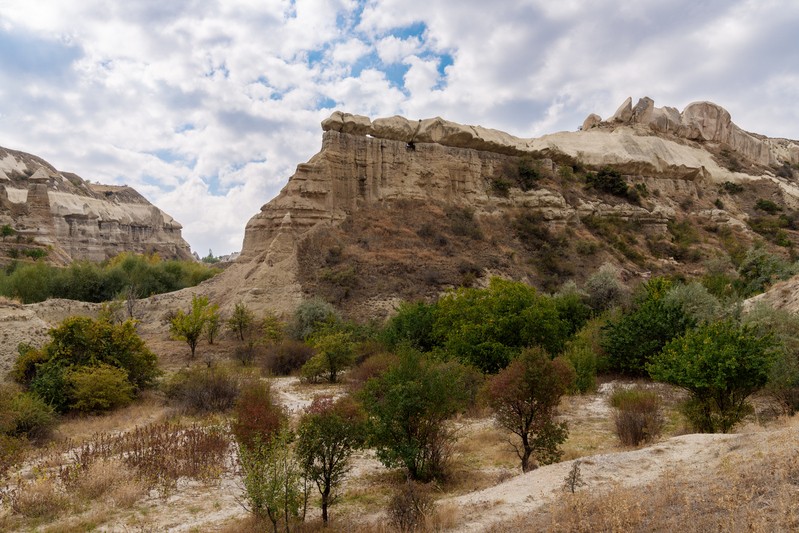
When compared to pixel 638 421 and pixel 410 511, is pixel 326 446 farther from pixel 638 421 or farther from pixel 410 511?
pixel 638 421

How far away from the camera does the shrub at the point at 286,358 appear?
56.2ft

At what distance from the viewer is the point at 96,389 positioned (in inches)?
448

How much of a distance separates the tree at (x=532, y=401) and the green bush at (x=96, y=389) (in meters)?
9.15

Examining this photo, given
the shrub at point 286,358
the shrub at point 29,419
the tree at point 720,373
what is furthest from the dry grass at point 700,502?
the shrub at point 286,358

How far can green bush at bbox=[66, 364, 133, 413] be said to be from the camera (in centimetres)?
1121

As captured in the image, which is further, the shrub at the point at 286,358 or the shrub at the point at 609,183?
the shrub at the point at 609,183

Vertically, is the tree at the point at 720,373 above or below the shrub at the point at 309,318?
below

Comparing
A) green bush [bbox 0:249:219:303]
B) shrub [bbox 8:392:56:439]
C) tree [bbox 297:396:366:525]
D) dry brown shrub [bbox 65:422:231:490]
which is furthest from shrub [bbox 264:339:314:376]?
green bush [bbox 0:249:219:303]

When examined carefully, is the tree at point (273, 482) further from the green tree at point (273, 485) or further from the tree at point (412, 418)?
the tree at point (412, 418)

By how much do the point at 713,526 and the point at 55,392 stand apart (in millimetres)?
12626

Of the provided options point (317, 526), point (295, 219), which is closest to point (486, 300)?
point (317, 526)

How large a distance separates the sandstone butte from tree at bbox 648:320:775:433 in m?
15.8

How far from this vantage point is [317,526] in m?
5.65

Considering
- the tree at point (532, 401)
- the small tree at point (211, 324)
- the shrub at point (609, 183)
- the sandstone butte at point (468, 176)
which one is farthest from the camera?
the shrub at point (609, 183)
